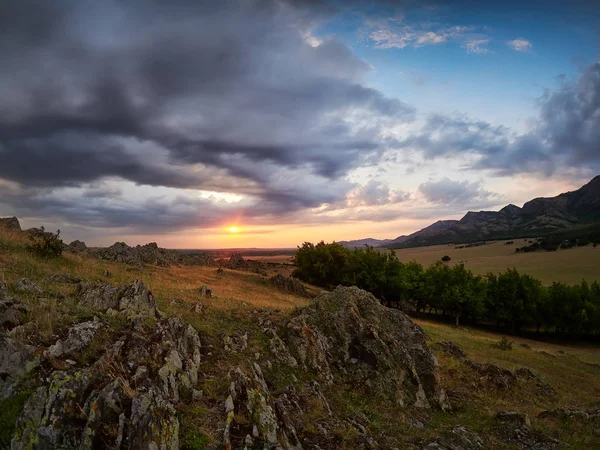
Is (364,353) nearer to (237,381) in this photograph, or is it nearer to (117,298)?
(237,381)

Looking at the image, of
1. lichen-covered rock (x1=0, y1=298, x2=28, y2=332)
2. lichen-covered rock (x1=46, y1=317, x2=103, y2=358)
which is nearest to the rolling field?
lichen-covered rock (x1=46, y1=317, x2=103, y2=358)

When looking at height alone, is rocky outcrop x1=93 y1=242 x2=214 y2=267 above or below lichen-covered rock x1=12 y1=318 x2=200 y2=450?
above

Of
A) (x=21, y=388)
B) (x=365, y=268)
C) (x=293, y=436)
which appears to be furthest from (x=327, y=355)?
(x=365, y=268)

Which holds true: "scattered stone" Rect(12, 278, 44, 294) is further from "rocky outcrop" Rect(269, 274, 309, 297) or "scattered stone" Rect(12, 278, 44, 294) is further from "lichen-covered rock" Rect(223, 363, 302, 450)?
"rocky outcrop" Rect(269, 274, 309, 297)

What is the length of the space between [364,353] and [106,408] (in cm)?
1389

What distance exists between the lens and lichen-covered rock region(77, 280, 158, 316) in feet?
52.5

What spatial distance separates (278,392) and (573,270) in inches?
6216

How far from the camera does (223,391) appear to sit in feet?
38.7

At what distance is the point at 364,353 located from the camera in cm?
1914

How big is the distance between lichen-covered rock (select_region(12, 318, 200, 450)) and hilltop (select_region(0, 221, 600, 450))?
34mm

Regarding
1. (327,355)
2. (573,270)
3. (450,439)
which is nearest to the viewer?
(450,439)

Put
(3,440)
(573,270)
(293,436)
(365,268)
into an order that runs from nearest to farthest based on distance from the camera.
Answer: (3,440), (293,436), (365,268), (573,270)

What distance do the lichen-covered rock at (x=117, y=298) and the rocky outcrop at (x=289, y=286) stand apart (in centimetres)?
5053

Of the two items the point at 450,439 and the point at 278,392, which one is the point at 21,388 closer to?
the point at 278,392
